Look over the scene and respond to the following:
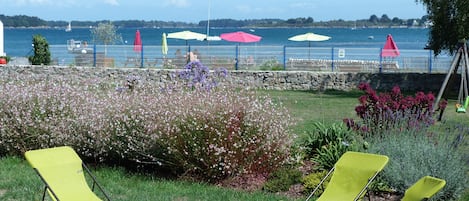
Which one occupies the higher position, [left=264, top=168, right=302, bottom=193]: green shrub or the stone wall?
the stone wall

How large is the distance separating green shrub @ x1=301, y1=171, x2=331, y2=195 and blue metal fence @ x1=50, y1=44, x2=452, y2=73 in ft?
53.4

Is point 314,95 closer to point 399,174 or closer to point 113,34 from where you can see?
point 399,174

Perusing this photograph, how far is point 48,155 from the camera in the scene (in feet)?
21.5

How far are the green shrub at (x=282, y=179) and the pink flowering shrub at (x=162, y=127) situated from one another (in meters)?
0.19

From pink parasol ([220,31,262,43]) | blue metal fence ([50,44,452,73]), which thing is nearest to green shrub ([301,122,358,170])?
blue metal fence ([50,44,452,73])

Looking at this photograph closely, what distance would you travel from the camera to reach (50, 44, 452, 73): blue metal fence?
24.5 meters

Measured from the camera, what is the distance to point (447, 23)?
20750 mm

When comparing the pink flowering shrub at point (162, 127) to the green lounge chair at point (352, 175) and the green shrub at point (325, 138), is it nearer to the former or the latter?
the green shrub at point (325, 138)

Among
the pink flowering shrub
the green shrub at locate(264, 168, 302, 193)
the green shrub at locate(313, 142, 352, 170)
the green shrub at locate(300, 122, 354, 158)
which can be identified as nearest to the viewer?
the green shrub at locate(264, 168, 302, 193)

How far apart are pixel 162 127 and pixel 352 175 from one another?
268 centimetres

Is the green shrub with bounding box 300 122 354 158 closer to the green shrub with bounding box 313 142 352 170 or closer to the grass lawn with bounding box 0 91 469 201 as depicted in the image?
the green shrub with bounding box 313 142 352 170

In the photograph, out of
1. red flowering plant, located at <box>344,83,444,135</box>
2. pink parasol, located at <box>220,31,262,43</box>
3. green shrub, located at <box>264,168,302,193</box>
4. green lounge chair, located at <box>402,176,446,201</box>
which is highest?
pink parasol, located at <box>220,31,262,43</box>

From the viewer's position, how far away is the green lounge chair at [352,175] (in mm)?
6371

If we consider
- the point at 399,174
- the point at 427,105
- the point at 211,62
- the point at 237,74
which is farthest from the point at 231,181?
the point at 211,62
